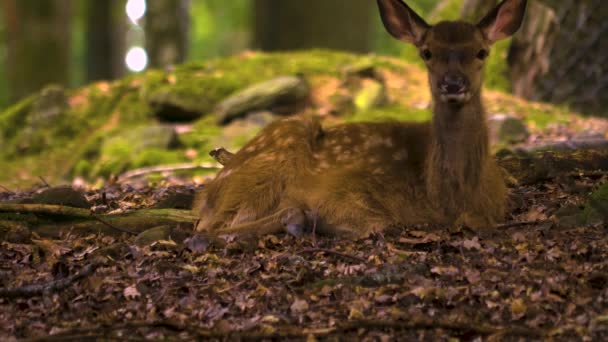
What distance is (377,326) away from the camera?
15.0ft

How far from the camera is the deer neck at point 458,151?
21.2ft

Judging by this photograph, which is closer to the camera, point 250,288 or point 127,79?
point 250,288

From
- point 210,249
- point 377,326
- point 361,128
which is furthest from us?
point 361,128

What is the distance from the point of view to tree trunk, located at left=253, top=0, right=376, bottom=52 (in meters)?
18.7

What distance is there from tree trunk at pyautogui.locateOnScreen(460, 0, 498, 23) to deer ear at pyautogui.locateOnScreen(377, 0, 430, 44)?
649 centimetres

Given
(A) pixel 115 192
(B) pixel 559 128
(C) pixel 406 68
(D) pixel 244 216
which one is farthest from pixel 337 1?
(D) pixel 244 216

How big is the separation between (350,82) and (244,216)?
6198mm

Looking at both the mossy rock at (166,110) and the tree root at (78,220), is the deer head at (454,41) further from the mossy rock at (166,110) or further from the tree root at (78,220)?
the mossy rock at (166,110)

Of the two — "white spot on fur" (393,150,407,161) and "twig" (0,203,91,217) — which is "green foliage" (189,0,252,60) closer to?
"white spot on fur" (393,150,407,161)

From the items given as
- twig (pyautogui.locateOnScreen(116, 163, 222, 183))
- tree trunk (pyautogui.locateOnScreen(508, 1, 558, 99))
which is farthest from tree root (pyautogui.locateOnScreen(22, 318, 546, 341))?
tree trunk (pyautogui.locateOnScreen(508, 1, 558, 99))

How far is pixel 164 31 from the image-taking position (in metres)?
18.9

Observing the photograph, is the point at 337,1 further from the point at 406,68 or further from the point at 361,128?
the point at 361,128

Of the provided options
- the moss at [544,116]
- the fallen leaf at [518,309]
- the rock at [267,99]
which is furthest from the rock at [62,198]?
the moss at [544,116]

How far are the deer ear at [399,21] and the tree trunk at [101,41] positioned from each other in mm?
18713
